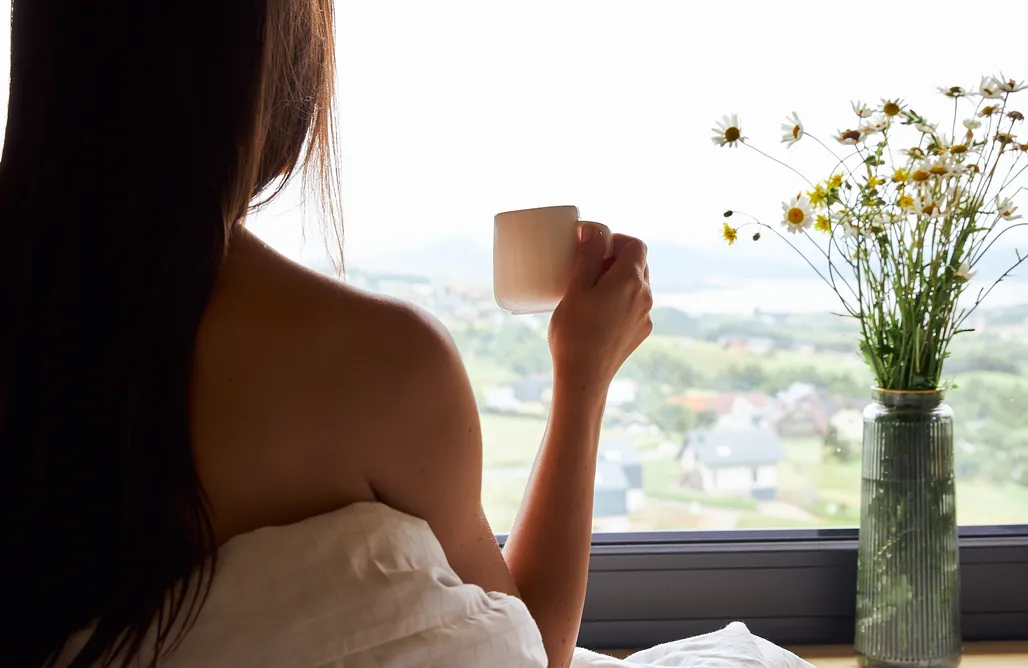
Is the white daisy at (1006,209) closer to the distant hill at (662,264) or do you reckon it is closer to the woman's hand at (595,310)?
the distant hill at (662,264)

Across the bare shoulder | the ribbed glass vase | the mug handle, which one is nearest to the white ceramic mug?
the mug handle

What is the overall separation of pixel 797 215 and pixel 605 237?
342mm

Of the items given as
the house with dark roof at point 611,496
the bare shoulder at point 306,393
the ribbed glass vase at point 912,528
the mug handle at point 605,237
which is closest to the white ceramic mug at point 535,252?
the mug handle at point 605,237

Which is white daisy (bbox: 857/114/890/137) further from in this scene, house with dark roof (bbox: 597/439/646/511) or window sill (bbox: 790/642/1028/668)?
window sill (bbox: 790/642/1028/668)

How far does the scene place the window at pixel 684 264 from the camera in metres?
1.34

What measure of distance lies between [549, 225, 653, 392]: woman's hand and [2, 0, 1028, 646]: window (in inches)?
18.6

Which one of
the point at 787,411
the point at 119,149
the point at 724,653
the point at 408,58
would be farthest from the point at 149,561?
the point at 787,411

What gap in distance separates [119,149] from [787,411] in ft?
3.41

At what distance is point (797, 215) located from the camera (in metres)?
1.14

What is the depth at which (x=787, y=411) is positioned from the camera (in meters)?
1.43

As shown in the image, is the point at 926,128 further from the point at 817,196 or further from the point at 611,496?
the point at 611,496

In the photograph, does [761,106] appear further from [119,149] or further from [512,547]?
[119,149]

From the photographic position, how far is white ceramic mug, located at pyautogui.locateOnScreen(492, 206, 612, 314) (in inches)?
35.0

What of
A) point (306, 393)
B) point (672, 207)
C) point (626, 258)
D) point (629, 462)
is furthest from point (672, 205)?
point (306, 393)
